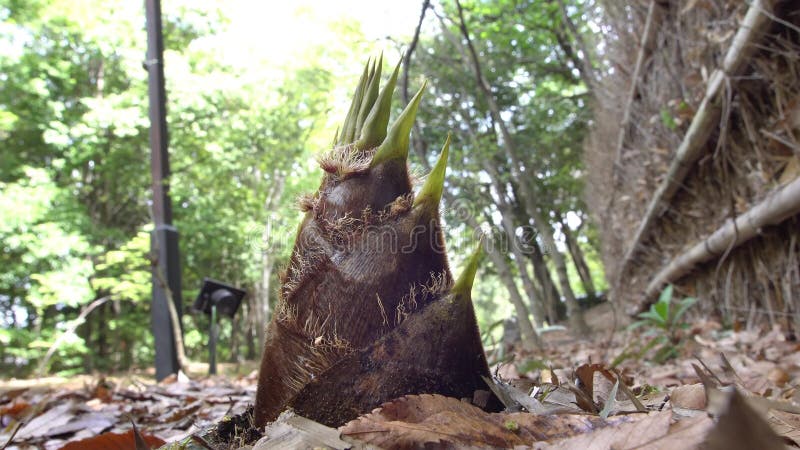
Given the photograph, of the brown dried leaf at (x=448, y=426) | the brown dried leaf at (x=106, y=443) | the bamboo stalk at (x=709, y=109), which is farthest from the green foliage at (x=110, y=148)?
the brown dried leaf at (x=448, y=426)

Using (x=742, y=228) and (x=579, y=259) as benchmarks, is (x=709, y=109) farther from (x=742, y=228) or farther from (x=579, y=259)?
(x=579, y=259)

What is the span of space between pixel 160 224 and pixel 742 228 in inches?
204

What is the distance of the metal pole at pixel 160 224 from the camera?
210 inches

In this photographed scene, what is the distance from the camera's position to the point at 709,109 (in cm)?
348

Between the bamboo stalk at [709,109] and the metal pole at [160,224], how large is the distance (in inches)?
181

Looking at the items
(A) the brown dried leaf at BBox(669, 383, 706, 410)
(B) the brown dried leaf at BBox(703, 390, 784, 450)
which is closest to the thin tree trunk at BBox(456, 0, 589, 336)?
(A) the brown dried leaf at BBox(669, 383, 706, 410)

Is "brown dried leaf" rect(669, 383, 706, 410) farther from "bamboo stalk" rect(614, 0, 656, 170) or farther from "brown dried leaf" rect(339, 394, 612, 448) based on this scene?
"bamboo stalk" rect(614, 0, 656, 170)

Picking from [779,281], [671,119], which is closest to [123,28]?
[671,119]

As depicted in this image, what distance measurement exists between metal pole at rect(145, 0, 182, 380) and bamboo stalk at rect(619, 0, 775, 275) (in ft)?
15.1

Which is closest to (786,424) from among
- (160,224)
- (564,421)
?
(564,421)

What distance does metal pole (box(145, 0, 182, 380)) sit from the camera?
533 cm

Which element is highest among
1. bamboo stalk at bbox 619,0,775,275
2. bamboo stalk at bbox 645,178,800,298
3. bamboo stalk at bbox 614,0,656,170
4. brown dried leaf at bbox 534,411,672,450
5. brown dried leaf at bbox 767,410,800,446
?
bamboo stalk at bbox 614,0,656,170

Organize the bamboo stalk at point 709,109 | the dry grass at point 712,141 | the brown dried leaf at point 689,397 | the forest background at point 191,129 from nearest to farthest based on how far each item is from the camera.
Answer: the brown dried leaf at point 689,397 → the bamboo stalk at point 709,109 → the dry grass at point 712,141 → the forest background at point 191,129

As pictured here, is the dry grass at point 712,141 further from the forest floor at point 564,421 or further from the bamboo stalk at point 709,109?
the forest floor at point 564,421
